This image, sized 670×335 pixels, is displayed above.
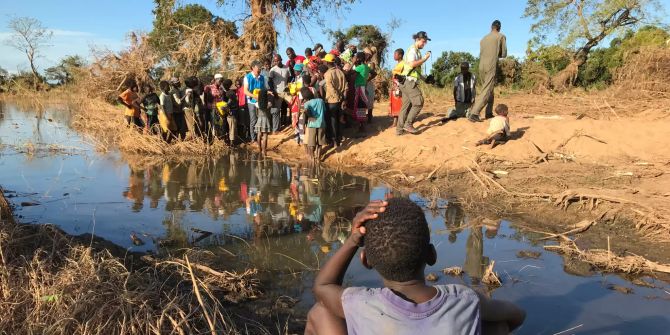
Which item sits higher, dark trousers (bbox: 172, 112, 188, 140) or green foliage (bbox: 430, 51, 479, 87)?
green foliage (bbox: 430, 51, 479, 87)

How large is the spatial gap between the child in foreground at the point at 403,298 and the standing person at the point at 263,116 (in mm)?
8741

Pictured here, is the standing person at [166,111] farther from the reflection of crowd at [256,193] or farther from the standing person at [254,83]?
the standing person at [254,83]

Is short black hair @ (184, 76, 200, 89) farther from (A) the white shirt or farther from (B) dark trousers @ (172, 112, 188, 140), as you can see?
(A) the white shirt

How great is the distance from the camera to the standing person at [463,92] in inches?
404

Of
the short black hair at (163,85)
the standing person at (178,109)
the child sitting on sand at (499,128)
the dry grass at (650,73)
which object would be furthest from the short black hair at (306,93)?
the dry grass at (650,73)

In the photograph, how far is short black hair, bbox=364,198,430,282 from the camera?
5.73ft

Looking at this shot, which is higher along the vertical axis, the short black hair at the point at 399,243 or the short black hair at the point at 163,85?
the short black hair at the point at 163,85

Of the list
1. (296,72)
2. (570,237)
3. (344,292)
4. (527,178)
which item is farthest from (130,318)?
(296,72)

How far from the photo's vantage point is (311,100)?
939 centimetres

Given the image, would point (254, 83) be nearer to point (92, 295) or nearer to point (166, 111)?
point (166, 111)

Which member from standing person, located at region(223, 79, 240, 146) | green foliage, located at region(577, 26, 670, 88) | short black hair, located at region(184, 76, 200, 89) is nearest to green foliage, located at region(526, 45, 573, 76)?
green foliage, located at region(577, 26, 670, 88)

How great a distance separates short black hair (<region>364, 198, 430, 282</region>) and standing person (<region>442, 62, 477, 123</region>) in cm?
879

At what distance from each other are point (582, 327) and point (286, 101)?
31.4 ft

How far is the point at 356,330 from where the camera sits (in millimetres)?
1748
